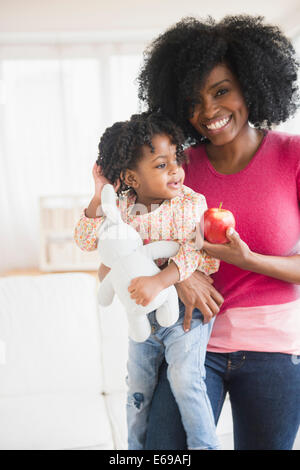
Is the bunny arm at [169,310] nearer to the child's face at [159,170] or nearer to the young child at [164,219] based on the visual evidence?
the young child at [164,219]

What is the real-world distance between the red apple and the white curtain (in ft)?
7.49

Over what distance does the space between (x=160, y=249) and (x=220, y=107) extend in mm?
263

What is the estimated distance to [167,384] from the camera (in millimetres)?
764

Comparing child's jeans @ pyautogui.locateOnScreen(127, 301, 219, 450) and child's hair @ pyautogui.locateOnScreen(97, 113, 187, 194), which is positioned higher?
child's hair @ pyautogui.locateOnScreen(97, 113, 187, 194)

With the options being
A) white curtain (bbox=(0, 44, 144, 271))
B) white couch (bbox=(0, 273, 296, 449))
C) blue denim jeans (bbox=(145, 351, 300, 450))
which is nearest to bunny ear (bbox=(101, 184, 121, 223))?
blue denim jeans (bbox=(145, 351, 300, 450))

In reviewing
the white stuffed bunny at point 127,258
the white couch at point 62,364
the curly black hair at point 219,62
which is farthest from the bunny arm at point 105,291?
the white couch at point 62,364

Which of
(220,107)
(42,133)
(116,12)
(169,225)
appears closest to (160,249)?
(169,225)

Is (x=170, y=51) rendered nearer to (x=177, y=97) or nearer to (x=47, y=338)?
(x=177, y=97)

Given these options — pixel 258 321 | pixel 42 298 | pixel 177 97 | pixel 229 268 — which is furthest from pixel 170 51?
pixel 42 298

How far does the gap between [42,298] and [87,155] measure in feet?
5.33

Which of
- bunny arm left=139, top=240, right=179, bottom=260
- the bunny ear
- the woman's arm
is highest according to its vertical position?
the bunny ear

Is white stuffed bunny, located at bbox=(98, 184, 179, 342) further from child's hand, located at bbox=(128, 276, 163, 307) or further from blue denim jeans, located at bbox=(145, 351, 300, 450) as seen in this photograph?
blue denim jeans, located at bbox=(145, 351, 300, 450)

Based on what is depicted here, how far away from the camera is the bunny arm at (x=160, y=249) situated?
621mm

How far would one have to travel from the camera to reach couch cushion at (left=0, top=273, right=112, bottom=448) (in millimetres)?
1467
